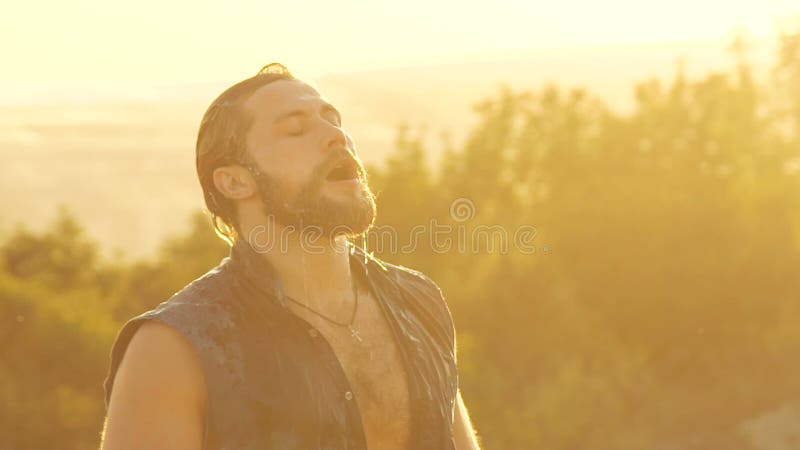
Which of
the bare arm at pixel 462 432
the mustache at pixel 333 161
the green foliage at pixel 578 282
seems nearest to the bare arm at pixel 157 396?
the mustache at pixel 333 161

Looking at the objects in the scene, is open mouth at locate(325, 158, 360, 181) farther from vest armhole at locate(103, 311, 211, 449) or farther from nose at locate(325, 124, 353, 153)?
vest armhole at locate(103, 311, 211, 449)

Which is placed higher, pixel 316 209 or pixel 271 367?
pixel 316 209

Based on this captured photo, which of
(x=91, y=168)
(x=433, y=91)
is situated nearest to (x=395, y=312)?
(x=433, y=91)

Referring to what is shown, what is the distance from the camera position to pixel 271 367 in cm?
393

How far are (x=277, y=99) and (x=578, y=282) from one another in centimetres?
2267

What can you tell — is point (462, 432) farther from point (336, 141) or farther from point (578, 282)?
point (578, 282)

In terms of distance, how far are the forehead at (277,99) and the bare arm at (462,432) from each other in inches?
47.1

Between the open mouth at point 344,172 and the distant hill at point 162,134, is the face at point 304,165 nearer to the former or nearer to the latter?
the open mouth at point 344,172

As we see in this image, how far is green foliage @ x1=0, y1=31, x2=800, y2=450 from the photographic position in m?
22.8

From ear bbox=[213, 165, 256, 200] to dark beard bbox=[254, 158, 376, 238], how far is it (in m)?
0.04

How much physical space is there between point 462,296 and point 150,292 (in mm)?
6801

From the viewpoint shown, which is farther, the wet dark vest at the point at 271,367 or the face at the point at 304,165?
the face at the point at 304,165

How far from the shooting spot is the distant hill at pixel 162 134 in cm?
8317

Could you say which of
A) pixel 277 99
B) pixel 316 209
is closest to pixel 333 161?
pixel 316 209
